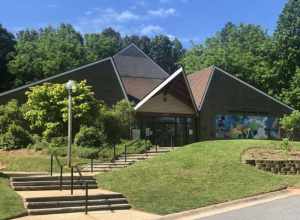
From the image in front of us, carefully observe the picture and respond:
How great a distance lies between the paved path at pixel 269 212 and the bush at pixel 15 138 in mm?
20073

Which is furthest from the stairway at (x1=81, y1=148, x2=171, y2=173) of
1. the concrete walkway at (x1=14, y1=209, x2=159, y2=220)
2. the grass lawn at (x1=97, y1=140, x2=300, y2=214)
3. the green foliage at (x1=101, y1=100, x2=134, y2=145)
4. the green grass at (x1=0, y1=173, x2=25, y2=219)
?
the concrete walkway at (x1=14, y1=209, x2=159, y2=220)

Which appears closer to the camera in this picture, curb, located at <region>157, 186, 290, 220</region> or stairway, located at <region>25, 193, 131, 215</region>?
curb, located at <region>157, 186, 290, 220</region>

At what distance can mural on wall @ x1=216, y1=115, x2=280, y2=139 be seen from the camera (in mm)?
43344

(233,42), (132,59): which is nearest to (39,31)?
(233,42)

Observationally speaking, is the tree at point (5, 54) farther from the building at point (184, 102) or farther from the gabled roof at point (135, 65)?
the building at point (184, 102)

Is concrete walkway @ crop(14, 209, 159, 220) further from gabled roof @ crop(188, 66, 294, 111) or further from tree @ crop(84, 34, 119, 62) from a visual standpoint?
tree @ crop(84, 34, 119, 62)

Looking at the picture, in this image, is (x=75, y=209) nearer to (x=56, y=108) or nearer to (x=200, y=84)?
(x=56, y=108)

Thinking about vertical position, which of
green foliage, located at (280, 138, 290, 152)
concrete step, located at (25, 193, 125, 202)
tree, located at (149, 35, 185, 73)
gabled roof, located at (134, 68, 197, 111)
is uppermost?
tree, located at (149, 35, 185, 73)

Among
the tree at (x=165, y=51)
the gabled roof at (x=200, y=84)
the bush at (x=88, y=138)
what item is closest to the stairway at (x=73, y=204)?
the bush at (x=88, y=138)

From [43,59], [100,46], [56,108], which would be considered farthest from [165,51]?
[56,108]

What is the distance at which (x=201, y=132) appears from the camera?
42.5m

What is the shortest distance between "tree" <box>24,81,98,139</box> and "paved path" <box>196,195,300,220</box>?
20.0 m

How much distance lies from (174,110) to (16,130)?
13.6 metres

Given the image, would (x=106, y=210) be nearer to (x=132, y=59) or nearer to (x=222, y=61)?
(x=132, y=59)
